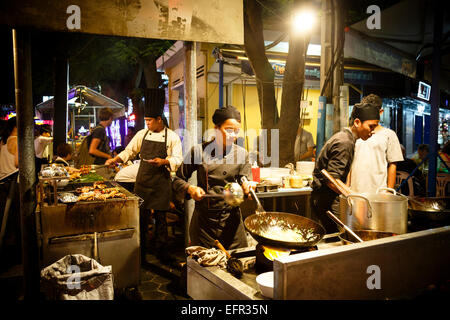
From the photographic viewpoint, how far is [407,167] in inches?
299

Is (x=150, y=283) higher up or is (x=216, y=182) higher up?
(x=216, y=182)

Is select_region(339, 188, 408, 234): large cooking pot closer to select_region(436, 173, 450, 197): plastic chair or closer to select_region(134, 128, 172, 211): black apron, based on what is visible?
select_region(134, 128, 172, 211): black apron

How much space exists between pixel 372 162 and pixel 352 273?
284 centimetres

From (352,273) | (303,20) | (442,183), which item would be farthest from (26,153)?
(442,183)

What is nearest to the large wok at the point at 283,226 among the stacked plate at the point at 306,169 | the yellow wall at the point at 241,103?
the stacked plate at the point at 306,169

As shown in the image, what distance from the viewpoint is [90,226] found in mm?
3770

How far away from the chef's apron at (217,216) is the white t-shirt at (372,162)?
1.86 m

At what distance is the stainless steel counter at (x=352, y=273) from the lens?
1.61m

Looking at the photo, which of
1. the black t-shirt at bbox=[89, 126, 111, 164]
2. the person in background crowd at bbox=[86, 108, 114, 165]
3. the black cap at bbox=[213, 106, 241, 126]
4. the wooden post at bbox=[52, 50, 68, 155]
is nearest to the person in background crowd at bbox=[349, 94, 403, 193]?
the black cap at bbox=[213, 106, 241, 126]

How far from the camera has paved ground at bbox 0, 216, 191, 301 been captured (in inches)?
164

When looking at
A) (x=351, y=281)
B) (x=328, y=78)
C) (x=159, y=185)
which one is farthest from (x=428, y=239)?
(x=328, y=78)

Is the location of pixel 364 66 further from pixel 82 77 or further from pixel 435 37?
pixel 82 77

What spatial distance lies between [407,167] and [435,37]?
3124 millimetres

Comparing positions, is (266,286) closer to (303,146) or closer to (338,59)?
(338,59)
